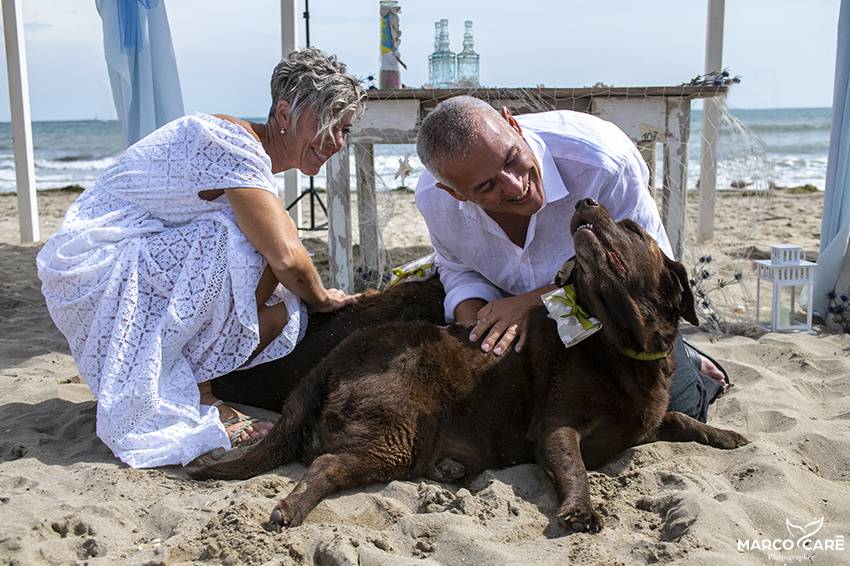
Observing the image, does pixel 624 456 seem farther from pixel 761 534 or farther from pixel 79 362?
pixel 79 362

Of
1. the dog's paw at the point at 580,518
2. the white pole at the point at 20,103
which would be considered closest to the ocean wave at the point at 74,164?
the white pole at the point at 20,103

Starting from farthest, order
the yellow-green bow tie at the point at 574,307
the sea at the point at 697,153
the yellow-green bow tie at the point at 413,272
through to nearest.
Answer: the sea at the point at 697,153
the yellow-green bow tie at the point at 413,272
the yellow-green bow tie at the point at 574,307

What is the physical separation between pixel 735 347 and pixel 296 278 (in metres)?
2.50

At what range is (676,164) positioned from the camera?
5148 mm

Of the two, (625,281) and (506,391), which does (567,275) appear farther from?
(506,391)

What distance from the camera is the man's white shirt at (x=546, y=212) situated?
3.46m

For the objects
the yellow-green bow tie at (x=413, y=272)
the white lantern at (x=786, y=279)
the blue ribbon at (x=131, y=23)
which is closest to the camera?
the yellow-green bow tie at (x=413, y=272)

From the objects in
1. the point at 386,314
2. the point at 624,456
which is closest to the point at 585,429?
the point at 624,456

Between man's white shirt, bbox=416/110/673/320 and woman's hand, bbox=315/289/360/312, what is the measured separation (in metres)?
0.43

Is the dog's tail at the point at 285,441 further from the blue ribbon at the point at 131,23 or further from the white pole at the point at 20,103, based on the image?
the white pole at the point at 20,103

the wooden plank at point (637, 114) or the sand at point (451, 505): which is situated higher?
the wooden plank at point (637, 114)

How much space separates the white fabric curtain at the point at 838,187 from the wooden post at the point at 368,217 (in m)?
2.85

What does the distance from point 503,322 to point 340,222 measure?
2.70m

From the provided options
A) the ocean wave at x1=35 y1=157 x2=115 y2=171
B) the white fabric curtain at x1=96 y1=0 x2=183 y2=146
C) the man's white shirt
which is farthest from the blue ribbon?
the ocean wave at x1=35 y1=157 x2=115 y2=171
